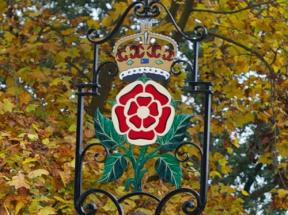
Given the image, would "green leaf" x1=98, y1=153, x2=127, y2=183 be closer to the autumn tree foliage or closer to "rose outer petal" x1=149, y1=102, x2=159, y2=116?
"rose outer petal" x1=149, y1=102, x2=159, y2=116

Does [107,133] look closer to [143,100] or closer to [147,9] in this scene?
[143,100]

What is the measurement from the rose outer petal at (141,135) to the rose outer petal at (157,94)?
147 mm

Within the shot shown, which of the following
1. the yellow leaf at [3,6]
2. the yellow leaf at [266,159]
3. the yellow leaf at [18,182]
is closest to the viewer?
the yellow leaf at [18,182]

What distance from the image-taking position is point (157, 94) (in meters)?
3.29

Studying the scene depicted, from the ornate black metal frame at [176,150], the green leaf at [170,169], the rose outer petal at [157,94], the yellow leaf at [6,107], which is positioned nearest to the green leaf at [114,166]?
the ornate black metal frame at [176,150]

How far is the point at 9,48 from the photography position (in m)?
6.09

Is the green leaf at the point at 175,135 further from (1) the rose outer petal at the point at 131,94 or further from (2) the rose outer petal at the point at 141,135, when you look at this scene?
(1) the rose outer petal at the point at 131,94

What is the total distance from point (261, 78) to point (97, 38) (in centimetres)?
346

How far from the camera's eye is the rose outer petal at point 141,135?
128 inches

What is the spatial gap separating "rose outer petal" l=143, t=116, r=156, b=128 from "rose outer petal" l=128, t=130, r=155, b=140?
3 cm

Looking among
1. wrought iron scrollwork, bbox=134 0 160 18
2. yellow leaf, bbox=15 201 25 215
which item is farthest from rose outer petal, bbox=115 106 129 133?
yellow leaf, bbox=15 201 25 215

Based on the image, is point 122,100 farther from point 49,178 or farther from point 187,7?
point 187,7

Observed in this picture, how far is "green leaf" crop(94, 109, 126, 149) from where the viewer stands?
332 centimetres

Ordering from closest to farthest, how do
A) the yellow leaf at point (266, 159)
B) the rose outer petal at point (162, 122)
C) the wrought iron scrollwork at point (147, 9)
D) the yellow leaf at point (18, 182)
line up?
1. the rose outer petal at point (162, 122)
2. the wrought iron scrollwork at point (147, 9)
3. the yellow leaf at point (18, 182)
4. the yellow leaf at point (266, 159)
